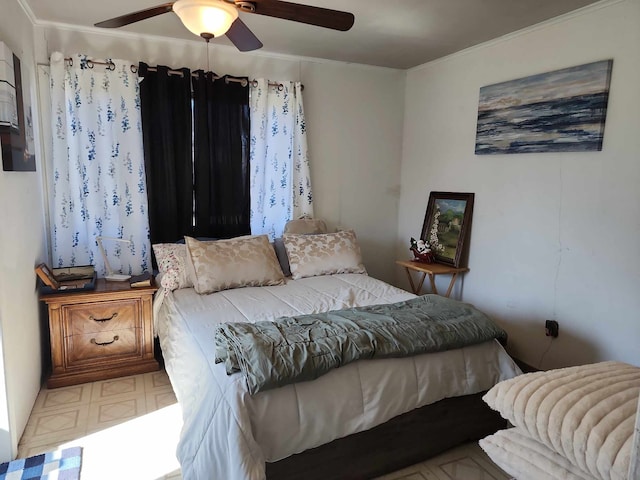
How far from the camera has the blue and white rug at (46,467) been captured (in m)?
1.96

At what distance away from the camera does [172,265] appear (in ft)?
9.88

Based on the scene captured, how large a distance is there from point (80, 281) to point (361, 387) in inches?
82.1

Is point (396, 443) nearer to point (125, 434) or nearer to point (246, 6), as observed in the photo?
point (125, 434)

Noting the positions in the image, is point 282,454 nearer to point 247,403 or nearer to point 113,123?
point 247,403

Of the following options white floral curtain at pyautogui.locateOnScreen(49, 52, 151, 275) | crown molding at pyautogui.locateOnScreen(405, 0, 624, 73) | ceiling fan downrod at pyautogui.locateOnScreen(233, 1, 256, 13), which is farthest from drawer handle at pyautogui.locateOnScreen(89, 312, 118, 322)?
crown molding at pyautogui.locateOnScreen(405, 0, 624, 73)

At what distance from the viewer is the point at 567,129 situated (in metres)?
2.69

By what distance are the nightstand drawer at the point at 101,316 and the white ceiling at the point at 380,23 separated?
6.05 ft

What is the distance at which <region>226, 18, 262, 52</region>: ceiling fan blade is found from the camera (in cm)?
188

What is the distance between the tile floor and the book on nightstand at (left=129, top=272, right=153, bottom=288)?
626 mm

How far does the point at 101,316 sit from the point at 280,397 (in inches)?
67.8

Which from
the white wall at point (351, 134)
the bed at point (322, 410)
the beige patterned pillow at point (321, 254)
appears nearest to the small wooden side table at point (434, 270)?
the beige patterned pillow at point (321, 254)

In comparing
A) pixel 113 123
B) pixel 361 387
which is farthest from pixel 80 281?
pixel 361 387

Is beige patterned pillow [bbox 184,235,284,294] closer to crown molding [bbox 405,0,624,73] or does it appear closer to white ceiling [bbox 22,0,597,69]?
white ceiling [bbox 22,0,597,69]

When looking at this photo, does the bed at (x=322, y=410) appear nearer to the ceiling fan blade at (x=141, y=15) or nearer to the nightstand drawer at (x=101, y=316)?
the nightstand drawer at (x=101, y=316)
